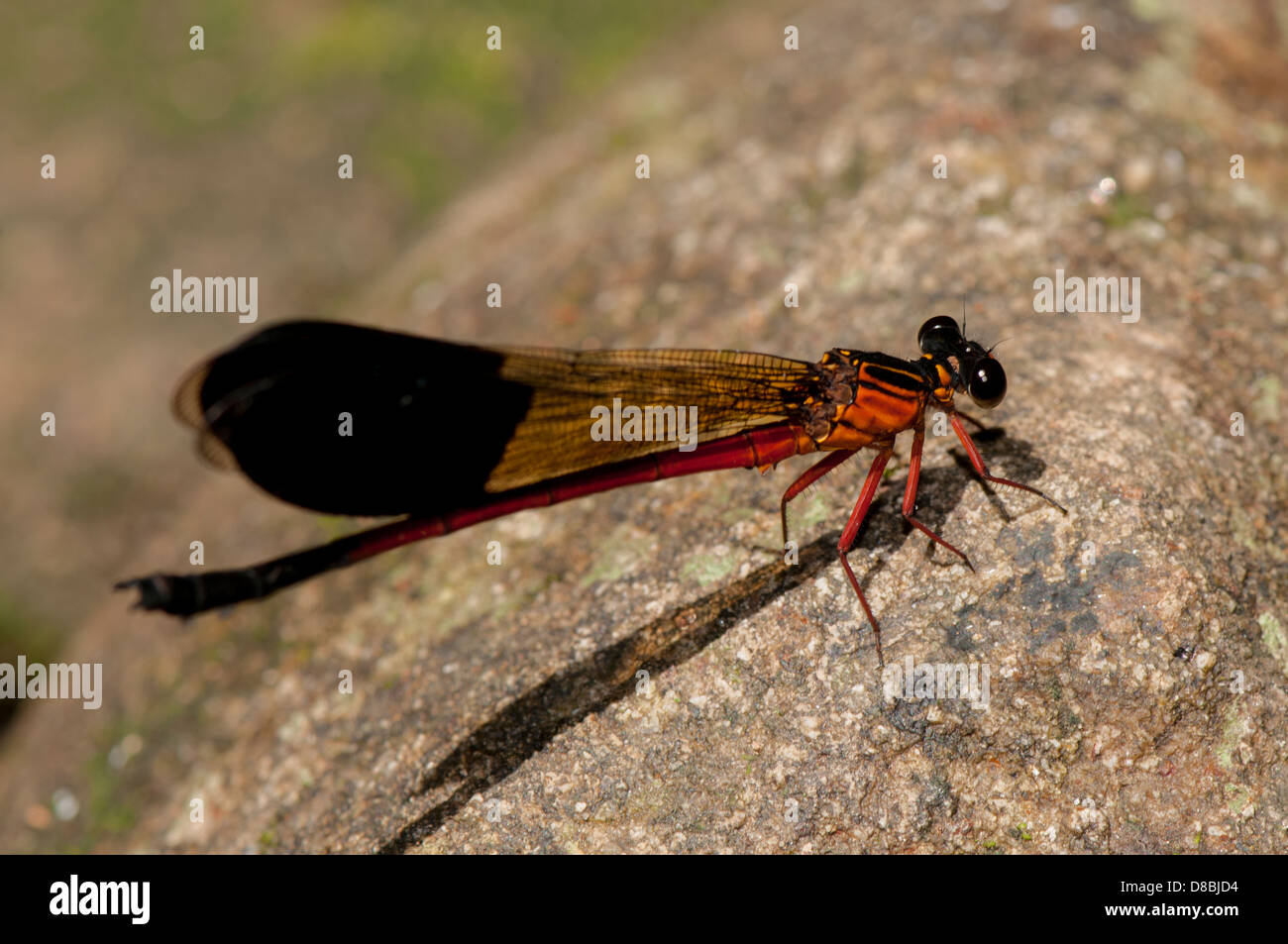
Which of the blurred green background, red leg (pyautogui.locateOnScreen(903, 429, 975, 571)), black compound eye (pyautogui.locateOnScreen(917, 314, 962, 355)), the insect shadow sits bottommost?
the insect shadow

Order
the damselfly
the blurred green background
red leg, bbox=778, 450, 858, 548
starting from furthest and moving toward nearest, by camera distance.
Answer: the blurred green background < red leg, bbox=778, 450, 858, 548 < the damselfly

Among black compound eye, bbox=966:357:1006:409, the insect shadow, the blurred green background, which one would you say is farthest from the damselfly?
the blurred green background

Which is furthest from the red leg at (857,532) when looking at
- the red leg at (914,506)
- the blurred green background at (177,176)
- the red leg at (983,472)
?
the blurred green background at (177,176)

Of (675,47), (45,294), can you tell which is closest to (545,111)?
(675,47)

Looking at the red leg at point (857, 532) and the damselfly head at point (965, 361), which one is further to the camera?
the damselfly head at point (965, 361)

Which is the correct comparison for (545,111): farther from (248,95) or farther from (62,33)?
(62,33)

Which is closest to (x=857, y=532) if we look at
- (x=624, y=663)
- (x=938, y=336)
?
(x=938, y=336)

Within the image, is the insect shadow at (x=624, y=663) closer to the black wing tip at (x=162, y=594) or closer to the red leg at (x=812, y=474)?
the red leg at (x=812, y=474)

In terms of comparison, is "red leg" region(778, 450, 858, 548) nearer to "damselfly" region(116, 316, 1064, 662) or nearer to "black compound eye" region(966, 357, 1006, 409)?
"damselfly" region(116, 316, 1064, 662)
